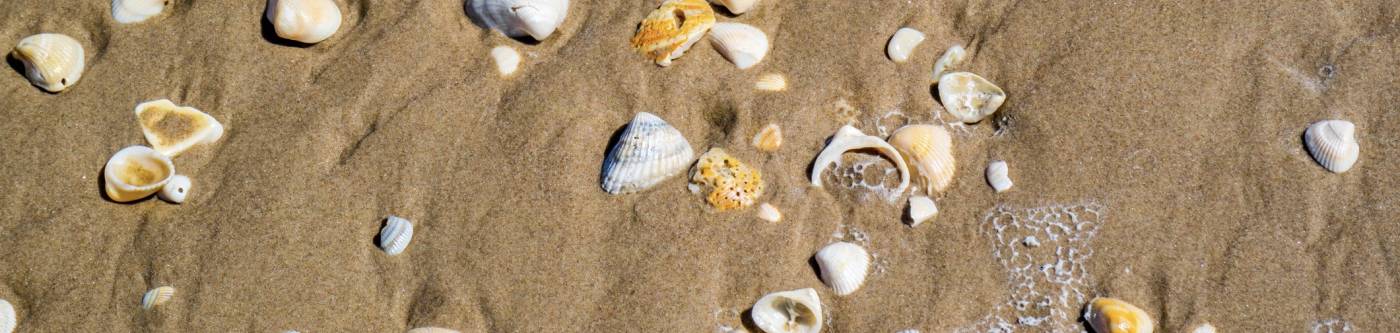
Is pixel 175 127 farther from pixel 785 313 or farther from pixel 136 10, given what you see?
pixel 785 313

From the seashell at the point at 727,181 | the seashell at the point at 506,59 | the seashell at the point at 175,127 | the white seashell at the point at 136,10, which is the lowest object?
the seashell at the point at 175,127

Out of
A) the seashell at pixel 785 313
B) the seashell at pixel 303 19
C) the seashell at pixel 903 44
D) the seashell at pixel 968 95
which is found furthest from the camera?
the seashell at pixel 303 19

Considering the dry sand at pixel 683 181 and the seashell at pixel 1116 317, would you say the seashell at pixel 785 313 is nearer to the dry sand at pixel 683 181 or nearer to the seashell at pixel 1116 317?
the dry sand at pixel 683 181

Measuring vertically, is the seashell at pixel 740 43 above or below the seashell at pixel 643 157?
above

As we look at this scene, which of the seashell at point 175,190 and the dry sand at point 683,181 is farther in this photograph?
the seashell at point 175,190

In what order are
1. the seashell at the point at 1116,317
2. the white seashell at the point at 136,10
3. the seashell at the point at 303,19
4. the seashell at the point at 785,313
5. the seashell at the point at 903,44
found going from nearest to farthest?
the seashell at the point at 1116,317, the seashell at the point at 785,313, the seashell at the point at 903,44, the seashell at the point at 303,19, the white seashell at the point at 136,10

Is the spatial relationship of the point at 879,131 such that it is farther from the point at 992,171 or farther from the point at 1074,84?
the point at 1074,84

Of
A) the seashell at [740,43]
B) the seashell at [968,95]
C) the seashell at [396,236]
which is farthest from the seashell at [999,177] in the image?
the seashell at [396,236]
